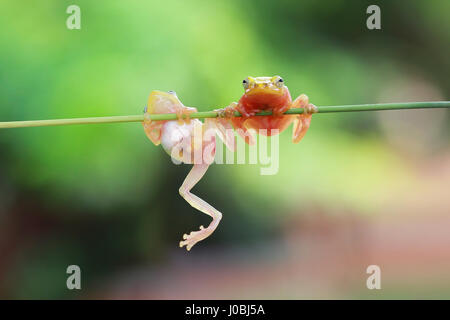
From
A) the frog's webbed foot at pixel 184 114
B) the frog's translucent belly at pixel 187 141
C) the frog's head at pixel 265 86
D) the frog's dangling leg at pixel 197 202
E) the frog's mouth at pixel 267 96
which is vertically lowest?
the frog's dangling leg at pixel 197 202

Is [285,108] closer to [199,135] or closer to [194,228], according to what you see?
[199,135]

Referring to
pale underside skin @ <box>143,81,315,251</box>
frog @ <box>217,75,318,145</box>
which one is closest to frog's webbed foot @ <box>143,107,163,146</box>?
pale underside skin @ <box>143,81,315,251</box>

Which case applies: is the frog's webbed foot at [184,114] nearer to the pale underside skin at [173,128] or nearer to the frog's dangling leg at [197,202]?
the pale underside skin at [173,128]

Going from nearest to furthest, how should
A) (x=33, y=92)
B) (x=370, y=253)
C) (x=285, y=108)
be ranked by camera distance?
1. (x=285, y=108)
2. (x=33, y=92)
3. (x=370, y=253)

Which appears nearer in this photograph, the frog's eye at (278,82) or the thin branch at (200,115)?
the thin branch at (200,115)

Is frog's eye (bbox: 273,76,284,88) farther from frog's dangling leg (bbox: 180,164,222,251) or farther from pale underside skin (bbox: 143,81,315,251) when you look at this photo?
frog's dangling leg (bbox: 180,164,222,251)

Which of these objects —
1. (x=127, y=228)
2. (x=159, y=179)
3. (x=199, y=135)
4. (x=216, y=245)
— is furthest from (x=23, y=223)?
(x=199, y=135)

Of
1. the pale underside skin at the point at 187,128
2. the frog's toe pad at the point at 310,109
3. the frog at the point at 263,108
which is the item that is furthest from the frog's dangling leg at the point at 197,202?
the frog's toe pad at the point at 310,109

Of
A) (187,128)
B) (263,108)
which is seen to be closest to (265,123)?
(263,108)

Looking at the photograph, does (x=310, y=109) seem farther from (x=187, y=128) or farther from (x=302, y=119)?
(x=187, y=128)
